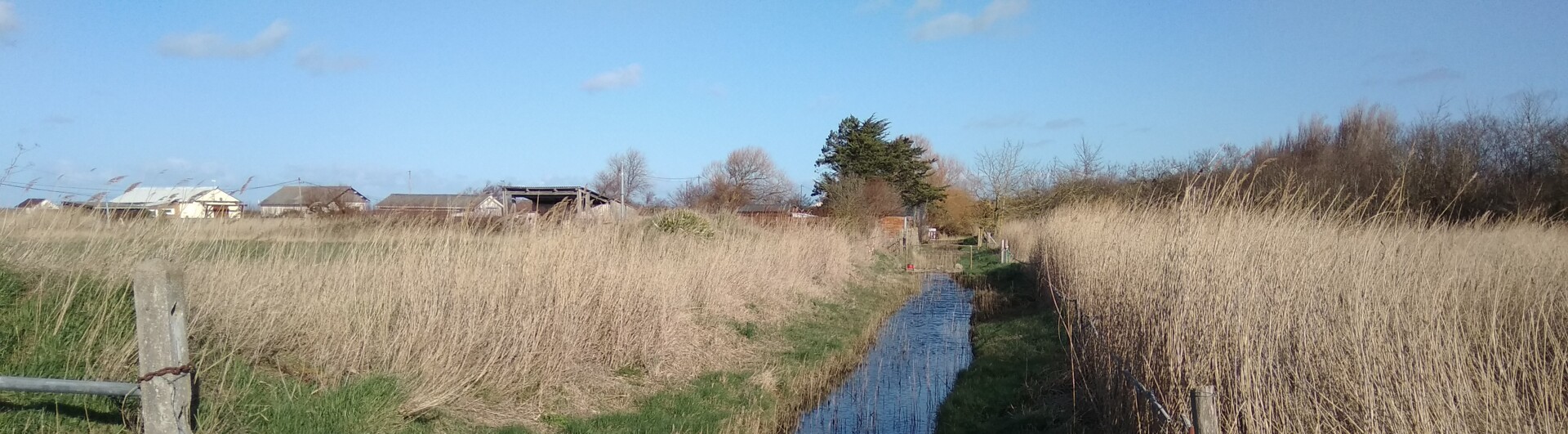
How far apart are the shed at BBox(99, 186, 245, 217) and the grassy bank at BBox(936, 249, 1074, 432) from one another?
6.32m

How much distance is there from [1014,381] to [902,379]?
1614 millimetres

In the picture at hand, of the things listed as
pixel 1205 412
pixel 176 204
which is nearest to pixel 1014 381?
pixel 1205 412

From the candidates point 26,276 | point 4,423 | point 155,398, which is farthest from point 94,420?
point 26,276

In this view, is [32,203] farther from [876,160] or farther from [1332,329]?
[876,160]

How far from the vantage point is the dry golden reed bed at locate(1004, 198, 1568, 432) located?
12.5ft

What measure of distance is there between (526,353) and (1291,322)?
5522 millimetres

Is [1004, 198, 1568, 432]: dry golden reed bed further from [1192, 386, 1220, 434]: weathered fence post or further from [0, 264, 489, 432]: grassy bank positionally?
[0, 264, 489, 432]: grassy bank

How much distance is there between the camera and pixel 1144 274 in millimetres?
6070

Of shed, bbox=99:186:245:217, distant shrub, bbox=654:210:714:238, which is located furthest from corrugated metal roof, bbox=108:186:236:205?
distant shrub, bbox=654:210:714:238

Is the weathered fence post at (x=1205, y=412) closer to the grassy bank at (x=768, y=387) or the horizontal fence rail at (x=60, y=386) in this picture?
the horizontal fence rail at (x=60, y=386)

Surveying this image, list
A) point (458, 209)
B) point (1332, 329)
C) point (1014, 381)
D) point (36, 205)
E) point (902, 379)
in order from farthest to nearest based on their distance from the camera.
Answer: point (902, 379) → point (1014, 381) → point (458, 209) → point (36, 205) → point (1332, 329)

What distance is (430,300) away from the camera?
276 inches

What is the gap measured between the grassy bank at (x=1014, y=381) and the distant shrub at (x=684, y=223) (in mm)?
4972

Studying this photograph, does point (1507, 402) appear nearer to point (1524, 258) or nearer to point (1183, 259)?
point (1183, 259)
